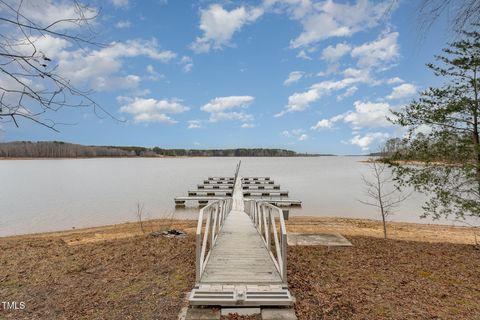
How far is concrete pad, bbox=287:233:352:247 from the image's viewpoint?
7.93 meters

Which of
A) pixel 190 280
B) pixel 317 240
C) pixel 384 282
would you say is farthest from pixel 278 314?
pixel 317 240

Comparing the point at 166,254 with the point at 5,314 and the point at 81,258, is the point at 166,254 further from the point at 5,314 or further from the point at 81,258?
the point at 5,314

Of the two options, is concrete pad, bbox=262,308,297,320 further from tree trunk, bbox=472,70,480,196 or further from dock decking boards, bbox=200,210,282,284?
tree trunk, bbox=472,70,480,196

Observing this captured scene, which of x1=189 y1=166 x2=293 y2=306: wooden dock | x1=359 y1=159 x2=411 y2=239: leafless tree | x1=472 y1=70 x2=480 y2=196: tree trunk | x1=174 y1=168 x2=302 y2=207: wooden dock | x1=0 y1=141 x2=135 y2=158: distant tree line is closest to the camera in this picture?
x1=189 y1=166 x2=293 y2=306: wooden dock

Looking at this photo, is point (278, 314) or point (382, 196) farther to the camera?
point (382, 196)

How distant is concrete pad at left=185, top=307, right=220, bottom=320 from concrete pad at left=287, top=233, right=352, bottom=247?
409cm

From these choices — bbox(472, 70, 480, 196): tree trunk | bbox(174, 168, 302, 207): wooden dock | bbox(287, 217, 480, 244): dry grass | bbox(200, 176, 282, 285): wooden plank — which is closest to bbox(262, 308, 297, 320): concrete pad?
bbox(200, 176, 282, 285): wooden plank

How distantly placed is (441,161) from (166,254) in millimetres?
7412

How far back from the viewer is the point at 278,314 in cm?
417

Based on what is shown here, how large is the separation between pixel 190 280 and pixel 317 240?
166 inches

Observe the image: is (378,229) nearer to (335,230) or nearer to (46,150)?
(335,230)

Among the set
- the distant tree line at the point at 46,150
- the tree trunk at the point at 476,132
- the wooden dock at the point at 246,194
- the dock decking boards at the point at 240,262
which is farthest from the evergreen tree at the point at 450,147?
the distant tree line at the point at 46,150

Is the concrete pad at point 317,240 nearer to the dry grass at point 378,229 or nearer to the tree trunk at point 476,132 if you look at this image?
the tree trunk at point 476,132

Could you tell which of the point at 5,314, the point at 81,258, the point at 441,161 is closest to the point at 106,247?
the point at 81,258
